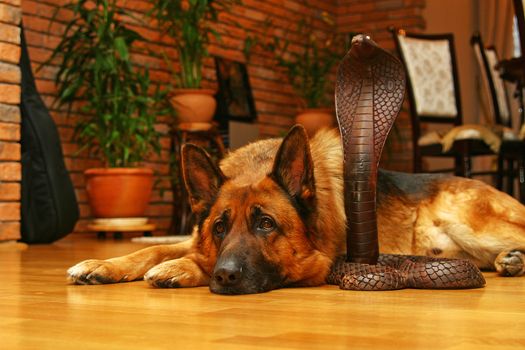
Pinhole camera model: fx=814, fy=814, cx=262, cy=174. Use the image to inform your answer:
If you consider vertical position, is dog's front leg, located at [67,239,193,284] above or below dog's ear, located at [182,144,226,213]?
below

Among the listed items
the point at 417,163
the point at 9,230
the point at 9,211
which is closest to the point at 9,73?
the point at 9,211

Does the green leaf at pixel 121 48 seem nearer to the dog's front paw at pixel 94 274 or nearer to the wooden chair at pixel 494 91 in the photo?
the wooden chair at pixel 494 91

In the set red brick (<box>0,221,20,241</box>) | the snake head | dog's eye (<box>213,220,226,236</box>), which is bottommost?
red brick (<box>0,221,20,241</box>)

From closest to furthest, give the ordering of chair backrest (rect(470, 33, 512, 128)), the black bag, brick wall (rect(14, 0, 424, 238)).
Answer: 1. the black bag
2. brick wall (rect(14, 0, 424, 238))
3. chair backrest (rect(470, 33, 512, 128))

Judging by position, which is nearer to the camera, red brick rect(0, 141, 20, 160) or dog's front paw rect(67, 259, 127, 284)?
dog's front paw rect(67, 259, 127, 284)

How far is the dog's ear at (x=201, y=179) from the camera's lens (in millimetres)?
2336

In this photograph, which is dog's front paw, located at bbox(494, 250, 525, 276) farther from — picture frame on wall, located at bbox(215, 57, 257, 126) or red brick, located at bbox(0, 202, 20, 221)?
picture frame on wall, located at bbox(215, 57, 257, 126)

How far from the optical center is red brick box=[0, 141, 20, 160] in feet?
15.2

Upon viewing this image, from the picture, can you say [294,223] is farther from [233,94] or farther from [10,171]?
[233,94]

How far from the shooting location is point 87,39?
576cm

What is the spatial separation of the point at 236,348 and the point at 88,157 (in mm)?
5081

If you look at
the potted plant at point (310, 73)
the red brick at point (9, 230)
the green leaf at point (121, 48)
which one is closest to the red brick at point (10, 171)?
the red brick at point (9, 230)

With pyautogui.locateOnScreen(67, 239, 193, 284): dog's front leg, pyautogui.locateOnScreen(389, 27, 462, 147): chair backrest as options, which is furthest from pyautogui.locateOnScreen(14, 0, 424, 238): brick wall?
pyautogui.locateOnScreen(67, 239, 193, 284): dog's front leg

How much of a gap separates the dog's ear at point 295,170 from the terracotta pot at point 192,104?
399cm
